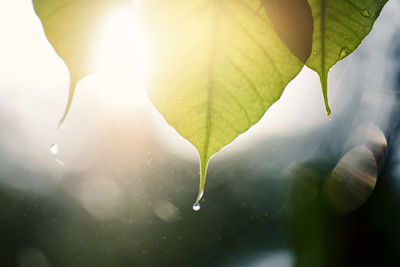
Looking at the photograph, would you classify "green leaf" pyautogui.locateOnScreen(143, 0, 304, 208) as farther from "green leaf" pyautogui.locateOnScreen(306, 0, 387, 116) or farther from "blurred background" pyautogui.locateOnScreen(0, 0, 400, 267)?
"blurred background" pyautogui.locateOnScreen(0, 0, 400, 267)

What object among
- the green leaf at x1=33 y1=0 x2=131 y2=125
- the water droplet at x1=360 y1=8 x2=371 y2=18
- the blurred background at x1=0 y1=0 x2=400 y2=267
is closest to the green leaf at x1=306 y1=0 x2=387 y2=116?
the water droplet at x1=360 y1=8 x2=371 y2=18

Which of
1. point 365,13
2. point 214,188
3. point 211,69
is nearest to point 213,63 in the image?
point 211,69

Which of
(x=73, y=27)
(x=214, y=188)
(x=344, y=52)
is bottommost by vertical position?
(x=214, y=188)

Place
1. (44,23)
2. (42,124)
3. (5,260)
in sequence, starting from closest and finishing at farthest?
(44,23)
(42,124)
(5,260)

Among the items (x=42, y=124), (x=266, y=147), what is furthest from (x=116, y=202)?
(x=266, y=147)

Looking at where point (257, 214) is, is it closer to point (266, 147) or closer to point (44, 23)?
point (266, 147)

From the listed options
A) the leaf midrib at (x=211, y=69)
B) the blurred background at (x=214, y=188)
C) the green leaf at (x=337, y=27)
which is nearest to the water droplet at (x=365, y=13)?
the green leaf at (x=337, y=27)

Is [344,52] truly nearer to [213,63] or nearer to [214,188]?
[213,63]
